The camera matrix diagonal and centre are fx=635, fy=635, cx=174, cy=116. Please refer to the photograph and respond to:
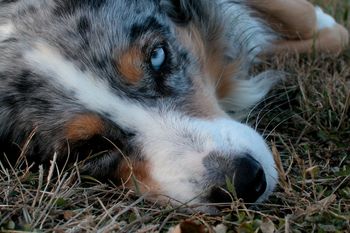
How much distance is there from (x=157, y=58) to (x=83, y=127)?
474 millimetres

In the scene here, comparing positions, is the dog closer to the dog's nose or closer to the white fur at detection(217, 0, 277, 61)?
the dog's nose

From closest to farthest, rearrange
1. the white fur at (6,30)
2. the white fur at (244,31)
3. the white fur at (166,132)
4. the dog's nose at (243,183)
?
the dog's nose at (243,183) → the white fur at (166,132) → the white fur at (6,30) → the white fur at (244,31)

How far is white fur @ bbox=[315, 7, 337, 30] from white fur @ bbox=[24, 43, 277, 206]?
6.22ft

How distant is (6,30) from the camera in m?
3.11

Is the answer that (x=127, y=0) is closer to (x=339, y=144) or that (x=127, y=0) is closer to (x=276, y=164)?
(x=276, y=164)

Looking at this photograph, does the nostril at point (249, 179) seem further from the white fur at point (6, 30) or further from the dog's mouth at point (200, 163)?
the white fur at point (6, 30)

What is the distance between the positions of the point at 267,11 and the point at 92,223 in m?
2.35

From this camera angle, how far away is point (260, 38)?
163 inches

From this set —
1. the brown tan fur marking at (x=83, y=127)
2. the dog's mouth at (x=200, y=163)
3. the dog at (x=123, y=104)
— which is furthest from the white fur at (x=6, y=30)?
the dog's mouth at (x=200, y=163)

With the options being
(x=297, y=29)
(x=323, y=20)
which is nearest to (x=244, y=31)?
(x=297, y=29)

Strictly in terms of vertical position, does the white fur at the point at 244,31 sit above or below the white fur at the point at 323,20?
above

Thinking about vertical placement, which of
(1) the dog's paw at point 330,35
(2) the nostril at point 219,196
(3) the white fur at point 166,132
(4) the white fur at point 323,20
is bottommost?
(1) the dog's paw at point 330,35

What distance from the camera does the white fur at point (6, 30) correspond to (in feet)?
10.1

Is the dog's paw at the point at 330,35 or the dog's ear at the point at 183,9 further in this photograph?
the dog's paw at the point at 330,35
